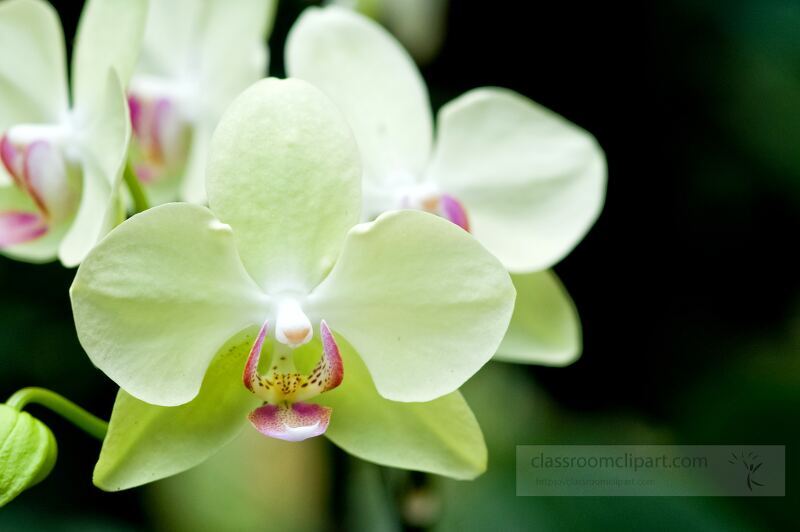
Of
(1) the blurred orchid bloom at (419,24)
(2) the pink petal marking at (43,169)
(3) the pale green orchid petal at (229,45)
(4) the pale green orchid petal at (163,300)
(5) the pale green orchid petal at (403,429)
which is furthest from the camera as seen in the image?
(1) the blurred orchid bloom at (419,24)

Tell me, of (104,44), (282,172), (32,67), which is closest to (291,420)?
(282,172)

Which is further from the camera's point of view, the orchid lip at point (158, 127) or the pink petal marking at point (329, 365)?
the orchid lip at point (158, 127)

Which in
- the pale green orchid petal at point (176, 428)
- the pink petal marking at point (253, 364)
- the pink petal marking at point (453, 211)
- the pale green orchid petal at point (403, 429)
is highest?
the pink petal marking at point (253, 364)

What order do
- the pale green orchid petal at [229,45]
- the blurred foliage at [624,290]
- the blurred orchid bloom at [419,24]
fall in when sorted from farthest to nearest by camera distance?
the blurred orchid bloom at [419,24]
the blurred foliage at [624,290]
the pale green orchid petal at [229,45]

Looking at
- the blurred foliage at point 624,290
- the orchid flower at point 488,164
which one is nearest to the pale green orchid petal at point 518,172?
the orchid flower at point 488,164

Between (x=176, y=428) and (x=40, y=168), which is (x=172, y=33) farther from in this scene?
(x=176, y=428)

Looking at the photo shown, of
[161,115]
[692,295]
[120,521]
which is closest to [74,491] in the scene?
[120,521]

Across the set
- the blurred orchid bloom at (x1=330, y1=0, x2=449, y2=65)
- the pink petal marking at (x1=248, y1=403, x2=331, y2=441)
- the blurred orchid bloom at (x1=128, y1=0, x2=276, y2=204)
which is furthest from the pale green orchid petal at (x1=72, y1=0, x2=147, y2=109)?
the blurred orchid bloom at (x1=330, y1=0, x2=449, y2=65)

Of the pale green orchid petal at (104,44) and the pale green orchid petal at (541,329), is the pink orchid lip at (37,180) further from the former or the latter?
the pale green orchid petal at (541,329)

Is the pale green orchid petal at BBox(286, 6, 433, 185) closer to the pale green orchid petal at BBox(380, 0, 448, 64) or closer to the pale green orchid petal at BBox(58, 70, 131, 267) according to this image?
the pale green orchid petal at BBox(58, 70, 131, 267)
